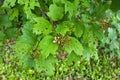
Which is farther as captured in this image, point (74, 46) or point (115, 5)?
point (74, 46)

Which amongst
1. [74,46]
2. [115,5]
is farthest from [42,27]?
[115,5]

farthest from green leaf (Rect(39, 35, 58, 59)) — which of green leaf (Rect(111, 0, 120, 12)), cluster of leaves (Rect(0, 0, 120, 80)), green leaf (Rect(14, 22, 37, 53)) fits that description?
green leaf (Rect(111, 0, 120, 12))

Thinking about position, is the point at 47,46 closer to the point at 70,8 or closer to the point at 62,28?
the point at 62,28

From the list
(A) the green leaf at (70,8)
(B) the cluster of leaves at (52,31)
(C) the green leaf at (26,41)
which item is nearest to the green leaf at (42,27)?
(B) the cluster of leaves at (52,31)

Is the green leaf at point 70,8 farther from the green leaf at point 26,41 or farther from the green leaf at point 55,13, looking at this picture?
the green leaf at point 26,41

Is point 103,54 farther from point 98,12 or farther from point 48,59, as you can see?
point 48,59

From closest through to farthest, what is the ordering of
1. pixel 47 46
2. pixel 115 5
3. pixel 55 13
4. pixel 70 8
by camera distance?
pixel 115 5 → pixel 47 46 → pixel 55 13 → pixel 70 8
